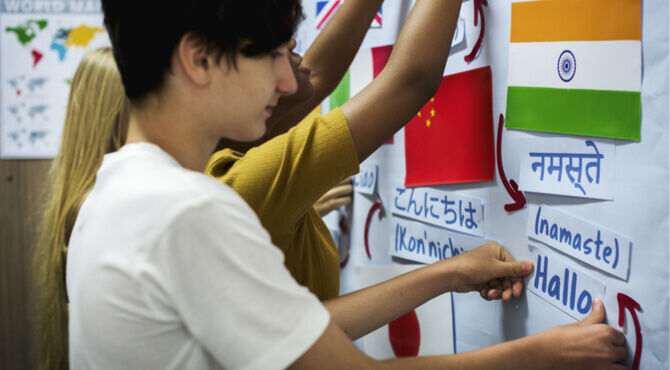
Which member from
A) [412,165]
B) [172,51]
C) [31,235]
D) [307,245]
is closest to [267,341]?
[172,51]

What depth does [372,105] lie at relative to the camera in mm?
603

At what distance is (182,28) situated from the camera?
1.34 ft

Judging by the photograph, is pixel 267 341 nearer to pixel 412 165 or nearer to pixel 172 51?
pixel 172 51

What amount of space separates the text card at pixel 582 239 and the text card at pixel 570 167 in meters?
0.03

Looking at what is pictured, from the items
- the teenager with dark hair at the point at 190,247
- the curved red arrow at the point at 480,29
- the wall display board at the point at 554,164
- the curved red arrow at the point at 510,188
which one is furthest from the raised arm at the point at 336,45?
the teenager with dark hair at the point at 190,247

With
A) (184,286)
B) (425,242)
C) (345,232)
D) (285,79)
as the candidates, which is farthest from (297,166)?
(345,232)

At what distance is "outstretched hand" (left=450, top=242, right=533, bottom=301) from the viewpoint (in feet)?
2.20

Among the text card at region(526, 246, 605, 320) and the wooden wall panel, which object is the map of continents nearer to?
the wooden wall panel

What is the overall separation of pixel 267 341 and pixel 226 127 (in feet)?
0.58

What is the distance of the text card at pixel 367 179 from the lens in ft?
3.31

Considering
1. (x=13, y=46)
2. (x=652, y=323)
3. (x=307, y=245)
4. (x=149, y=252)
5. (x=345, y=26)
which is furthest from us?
(x=13, y=46)

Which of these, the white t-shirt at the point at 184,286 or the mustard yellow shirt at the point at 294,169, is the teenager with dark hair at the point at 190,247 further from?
the mustard yellow shirt at the point at 294,169

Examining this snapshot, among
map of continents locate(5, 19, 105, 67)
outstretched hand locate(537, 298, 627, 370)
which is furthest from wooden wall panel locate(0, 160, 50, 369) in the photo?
outstretched hand locate(537, 298, 627, 370)

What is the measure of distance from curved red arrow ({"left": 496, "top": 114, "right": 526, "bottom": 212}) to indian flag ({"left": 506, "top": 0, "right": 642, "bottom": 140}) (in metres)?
0.03
